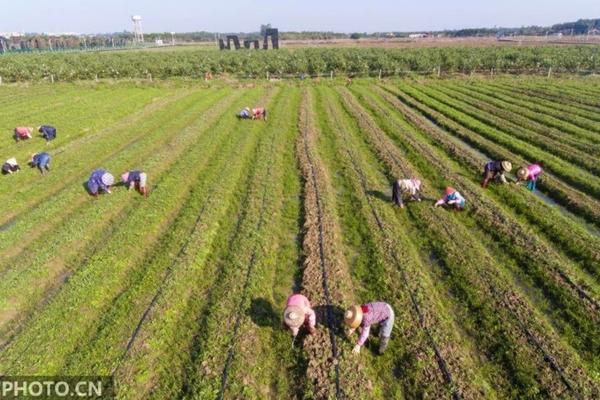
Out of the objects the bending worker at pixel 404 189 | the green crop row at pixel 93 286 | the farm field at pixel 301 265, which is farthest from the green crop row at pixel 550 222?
the green crop row at pixel 93 286

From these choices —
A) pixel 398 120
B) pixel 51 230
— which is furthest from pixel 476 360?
pixel 398 120

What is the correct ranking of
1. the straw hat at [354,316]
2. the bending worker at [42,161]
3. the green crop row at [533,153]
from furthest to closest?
the bending worker at [42,161] < the green crop row at [533,153] < the straw hat at [354,316]

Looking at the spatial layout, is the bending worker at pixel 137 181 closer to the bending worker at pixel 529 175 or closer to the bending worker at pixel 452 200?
the bending worker at pixel 452 200

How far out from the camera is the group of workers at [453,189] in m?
12.7

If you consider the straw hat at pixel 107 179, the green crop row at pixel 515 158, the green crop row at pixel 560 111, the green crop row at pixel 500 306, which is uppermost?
the green crop row at pixel 560 111

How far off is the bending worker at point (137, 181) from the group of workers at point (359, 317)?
8694 millimetres

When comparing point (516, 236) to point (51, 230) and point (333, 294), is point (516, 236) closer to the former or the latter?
point (333, 294)

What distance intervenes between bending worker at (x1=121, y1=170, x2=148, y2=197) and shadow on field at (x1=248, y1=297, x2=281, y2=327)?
7.19m

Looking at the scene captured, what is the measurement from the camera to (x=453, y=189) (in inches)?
523

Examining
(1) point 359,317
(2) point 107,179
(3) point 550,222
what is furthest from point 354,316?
(2) point 107,179

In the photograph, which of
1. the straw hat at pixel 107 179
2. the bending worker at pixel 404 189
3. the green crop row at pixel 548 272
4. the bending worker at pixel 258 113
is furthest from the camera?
the bending worker at pixel 258 113

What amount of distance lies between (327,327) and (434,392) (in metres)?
2.23

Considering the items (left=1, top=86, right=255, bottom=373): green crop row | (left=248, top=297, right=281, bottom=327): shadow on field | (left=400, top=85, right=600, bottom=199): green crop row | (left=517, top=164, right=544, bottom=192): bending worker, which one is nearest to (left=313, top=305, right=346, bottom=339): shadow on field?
(left=248, top=297, right=281, bottom=327): shadow on field

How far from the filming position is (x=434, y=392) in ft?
22.2
